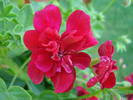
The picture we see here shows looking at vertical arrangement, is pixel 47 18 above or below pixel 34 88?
above

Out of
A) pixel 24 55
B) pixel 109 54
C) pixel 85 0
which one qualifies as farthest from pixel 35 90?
pixel 85 0

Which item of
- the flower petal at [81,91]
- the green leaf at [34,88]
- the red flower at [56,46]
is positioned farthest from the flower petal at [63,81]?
the flower petal at [81,91]

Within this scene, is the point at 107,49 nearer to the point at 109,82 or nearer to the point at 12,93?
the point at 109,82

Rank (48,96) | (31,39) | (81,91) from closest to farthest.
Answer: (31,39) < (48,96) < (81,91)

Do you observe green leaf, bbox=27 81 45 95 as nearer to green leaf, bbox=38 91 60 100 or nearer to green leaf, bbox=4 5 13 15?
green leaf, bbox=38 91 60 100

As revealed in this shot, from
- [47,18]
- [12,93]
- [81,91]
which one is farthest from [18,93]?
[81,91]

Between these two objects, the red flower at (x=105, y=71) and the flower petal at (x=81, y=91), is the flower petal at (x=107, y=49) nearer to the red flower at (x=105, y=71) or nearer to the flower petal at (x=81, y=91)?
the red flower at (x=105, y=71)

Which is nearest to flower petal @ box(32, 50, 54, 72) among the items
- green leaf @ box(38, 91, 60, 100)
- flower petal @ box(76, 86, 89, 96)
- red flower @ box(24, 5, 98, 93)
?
red flower @ box(24, 5, 98, 93)

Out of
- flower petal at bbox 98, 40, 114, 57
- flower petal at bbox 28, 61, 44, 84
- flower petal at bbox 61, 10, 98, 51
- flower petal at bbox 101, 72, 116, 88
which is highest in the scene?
flower petal at bbox 61, 10, 98, 51
